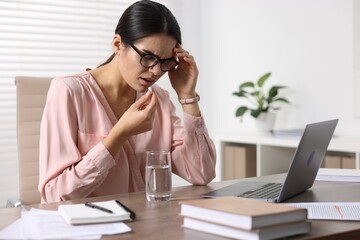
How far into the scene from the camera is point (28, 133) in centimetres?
200

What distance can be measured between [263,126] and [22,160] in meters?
1.77

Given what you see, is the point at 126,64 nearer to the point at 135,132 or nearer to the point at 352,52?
the point at 135,132

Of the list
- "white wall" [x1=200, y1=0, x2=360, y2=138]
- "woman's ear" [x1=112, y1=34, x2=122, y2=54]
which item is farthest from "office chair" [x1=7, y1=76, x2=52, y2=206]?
"white wall" [x1=200, y1=0, x2=360, y2=138]

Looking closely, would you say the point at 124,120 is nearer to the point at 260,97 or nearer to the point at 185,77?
the point at 185,77

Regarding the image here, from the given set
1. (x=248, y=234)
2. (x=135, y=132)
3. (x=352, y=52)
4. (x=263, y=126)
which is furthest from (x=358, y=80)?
(x=248, y=234)

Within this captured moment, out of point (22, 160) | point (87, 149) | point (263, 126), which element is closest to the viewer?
point (87, 149)

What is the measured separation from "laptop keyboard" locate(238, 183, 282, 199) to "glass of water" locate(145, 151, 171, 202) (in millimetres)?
208

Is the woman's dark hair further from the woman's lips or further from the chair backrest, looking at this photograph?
the chair backrest

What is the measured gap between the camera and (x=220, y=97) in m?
3.99

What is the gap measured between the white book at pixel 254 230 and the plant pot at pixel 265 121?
2.30 m

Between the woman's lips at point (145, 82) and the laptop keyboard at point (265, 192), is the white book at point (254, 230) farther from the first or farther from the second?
the woman's lips at point (145, 82)

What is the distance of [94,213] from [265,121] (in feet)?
7.66

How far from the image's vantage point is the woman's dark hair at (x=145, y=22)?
1.67 meters

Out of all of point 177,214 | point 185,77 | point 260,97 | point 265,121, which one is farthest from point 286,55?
point 177,214
